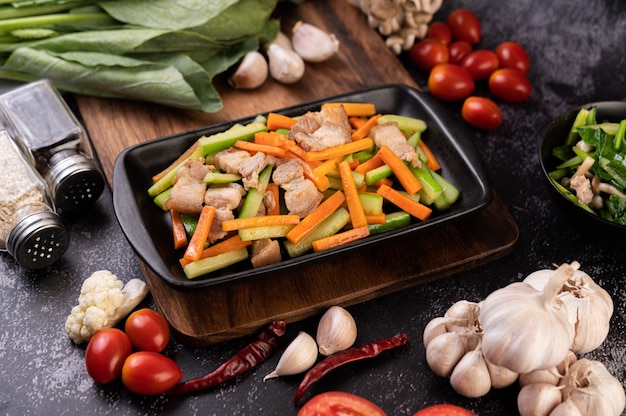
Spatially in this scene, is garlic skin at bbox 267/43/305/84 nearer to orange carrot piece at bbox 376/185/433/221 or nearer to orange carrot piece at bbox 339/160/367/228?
orange carrot piece at bbox 339/160/367/228

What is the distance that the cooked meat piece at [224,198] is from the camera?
2.82m

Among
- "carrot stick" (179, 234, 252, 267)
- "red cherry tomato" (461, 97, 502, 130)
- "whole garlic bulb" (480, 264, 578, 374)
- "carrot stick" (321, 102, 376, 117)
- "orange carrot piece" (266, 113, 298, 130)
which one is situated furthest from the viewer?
"red cherry tomato" (461, 97, 502, 130)

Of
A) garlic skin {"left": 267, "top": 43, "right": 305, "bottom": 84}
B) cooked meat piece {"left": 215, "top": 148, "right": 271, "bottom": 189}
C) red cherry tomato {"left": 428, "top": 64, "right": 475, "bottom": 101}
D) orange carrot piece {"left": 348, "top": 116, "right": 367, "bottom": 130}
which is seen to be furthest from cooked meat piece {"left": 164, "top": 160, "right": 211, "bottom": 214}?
red cherry tomato {"left": 428, "top": 64, "right": 475, "bottom": 101}

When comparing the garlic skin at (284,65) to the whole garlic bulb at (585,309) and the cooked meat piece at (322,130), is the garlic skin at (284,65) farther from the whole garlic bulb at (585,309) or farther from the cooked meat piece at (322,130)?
the whole garlic bulb at (585,309)

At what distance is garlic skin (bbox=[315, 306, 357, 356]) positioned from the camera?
104 inches

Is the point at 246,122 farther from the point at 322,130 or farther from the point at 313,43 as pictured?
the point at 313,43

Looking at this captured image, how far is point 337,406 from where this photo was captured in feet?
7.84

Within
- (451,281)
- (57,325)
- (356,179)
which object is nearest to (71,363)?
(57,325)

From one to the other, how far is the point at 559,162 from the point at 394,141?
78 centimetres

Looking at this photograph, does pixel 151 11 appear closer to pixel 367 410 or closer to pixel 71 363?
pixel 71 363

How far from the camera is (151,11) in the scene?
12.0 feet

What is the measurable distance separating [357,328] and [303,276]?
1.01 ft

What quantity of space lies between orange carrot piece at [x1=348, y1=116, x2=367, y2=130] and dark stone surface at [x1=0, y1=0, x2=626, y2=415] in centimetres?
72

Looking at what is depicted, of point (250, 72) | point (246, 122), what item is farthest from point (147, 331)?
point (250, 72)
